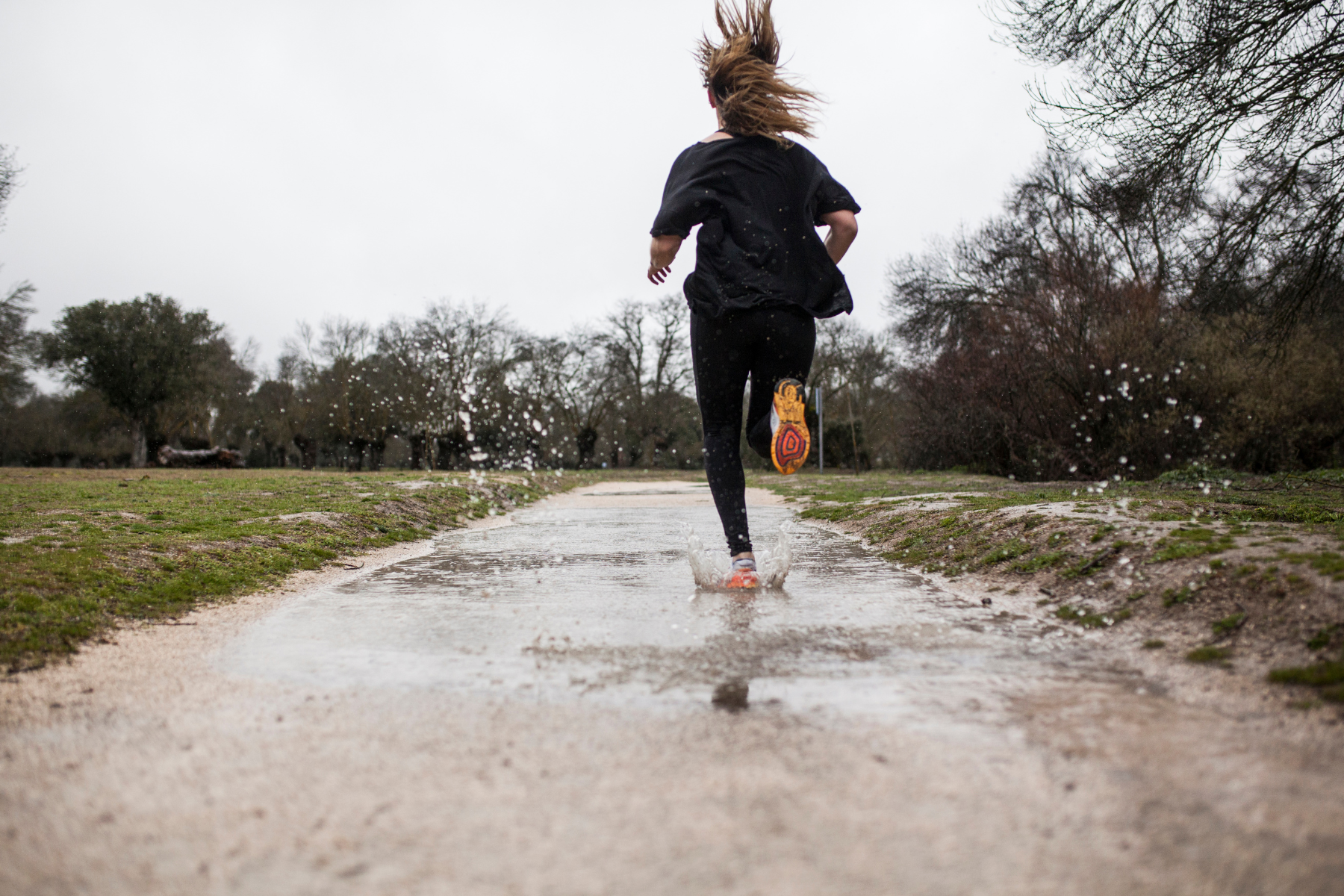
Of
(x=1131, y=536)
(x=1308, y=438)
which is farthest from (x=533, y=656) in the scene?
(x=1308, y=438)

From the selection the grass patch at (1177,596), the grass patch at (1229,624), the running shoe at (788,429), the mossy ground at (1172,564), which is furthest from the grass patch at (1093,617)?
the running shoe at (788,429)

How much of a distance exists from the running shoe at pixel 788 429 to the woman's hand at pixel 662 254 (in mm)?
706

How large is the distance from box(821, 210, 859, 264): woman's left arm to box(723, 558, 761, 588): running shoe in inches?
56.5

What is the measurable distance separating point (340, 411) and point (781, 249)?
123ft

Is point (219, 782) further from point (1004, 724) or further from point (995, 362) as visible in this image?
point (995, 362)

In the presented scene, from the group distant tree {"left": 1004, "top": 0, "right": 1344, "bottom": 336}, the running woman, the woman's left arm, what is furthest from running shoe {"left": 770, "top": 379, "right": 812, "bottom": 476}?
distant tree {"left": 1004, "top": 0, "right": 1344, "bottom": 336}

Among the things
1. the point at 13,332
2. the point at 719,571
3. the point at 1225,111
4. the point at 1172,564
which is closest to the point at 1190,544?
the point at 1172,564

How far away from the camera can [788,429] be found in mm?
3734

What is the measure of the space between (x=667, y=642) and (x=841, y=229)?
2189 mm

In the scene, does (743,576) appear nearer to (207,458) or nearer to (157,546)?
(157,546)

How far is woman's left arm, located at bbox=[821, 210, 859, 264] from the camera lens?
12.9ft

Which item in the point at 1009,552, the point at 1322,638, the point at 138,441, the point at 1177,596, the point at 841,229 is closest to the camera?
the point at 1322,638

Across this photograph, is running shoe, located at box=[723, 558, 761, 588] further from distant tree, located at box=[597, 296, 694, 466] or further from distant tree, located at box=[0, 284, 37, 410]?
distant tree, located at box=[597, 296, 694, 466]

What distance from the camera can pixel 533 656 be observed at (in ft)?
8.05
